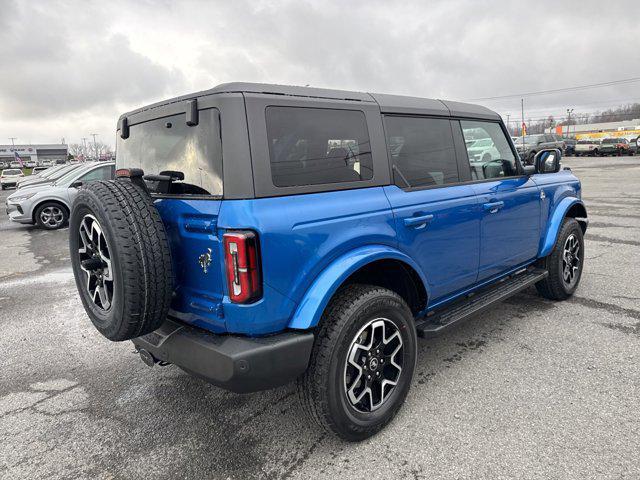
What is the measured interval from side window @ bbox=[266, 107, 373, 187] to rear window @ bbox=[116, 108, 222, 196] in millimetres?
285

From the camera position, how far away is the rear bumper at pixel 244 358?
6.83 feet

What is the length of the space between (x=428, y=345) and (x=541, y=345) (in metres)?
0.90

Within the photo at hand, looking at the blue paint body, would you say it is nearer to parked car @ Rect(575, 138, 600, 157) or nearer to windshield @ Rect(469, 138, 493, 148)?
windshield @ Rect(469, 138, 493, 148)

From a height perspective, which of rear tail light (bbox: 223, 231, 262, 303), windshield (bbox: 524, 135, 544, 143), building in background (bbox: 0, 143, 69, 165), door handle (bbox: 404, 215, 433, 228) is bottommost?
rear tail light (bbox: 223, 231, 262, 303)

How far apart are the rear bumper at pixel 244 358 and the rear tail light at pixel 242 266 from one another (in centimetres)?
23

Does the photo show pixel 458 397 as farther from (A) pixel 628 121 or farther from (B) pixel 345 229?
(A) pixel 628 121

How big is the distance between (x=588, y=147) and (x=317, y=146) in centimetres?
4447

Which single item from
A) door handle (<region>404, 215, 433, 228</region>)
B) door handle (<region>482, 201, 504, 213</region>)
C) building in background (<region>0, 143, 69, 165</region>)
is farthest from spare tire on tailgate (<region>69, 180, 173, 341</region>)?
building in background (<region>0, 143, 69, 165</region>)

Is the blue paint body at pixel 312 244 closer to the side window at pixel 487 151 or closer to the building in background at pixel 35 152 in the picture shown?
the side window at pixel 487 151

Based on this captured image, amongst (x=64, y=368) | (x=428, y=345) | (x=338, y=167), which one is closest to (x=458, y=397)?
(x=428, y=345)

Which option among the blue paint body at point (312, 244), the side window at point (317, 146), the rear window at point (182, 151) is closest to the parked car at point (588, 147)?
the blue paint body at point (312, 244)

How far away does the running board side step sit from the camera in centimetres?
300

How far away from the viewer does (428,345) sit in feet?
12.2

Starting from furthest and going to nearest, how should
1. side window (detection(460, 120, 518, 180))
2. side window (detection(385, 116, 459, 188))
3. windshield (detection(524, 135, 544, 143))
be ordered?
windshield (detection(524, 135, 544, 143))
side window (detection(460, 120, 518, 180))
side window (detection(385, 116, 459, 188))
